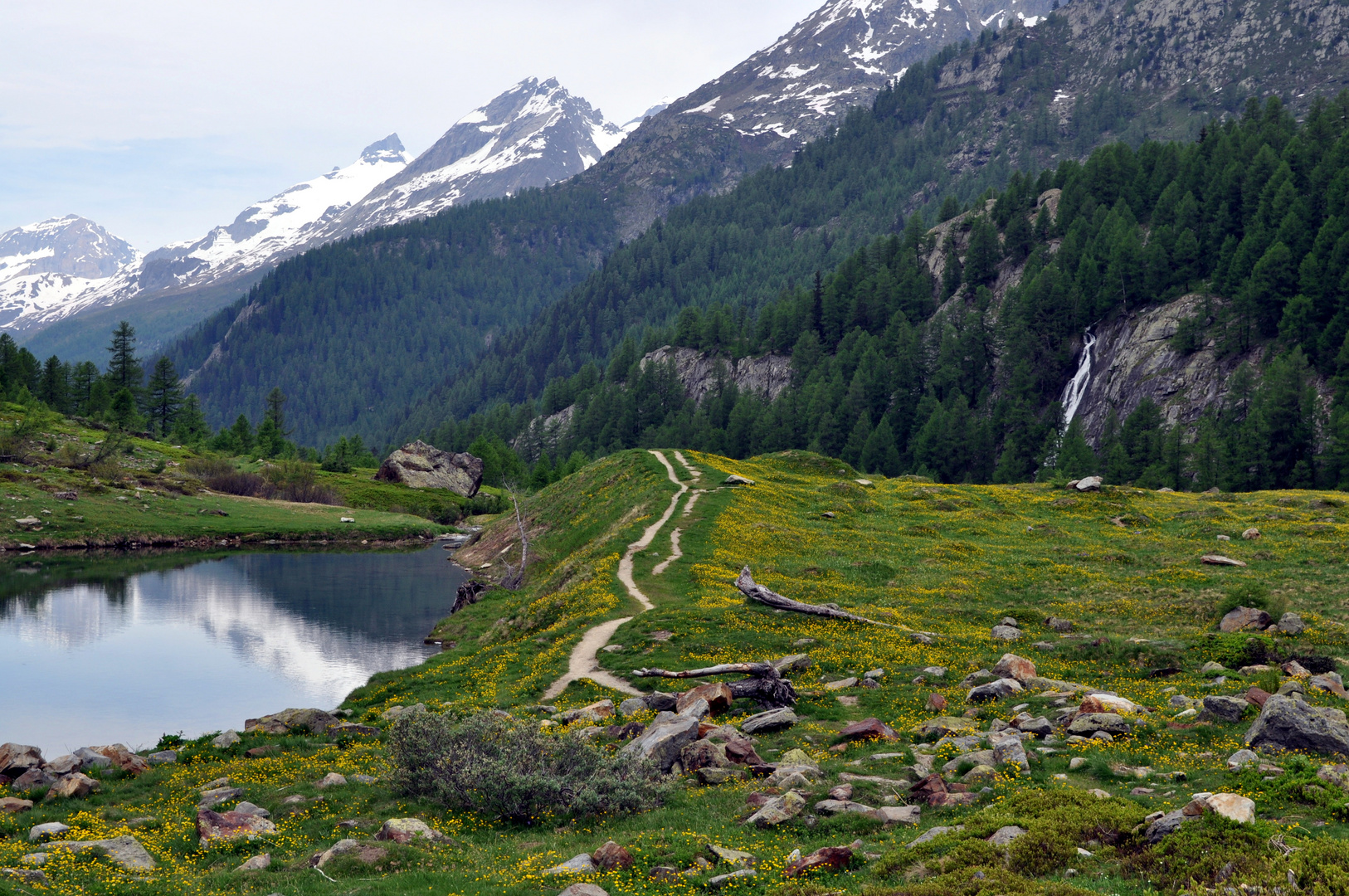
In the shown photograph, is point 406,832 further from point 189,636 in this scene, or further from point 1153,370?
point 1153,370

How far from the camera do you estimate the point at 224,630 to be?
68.8 meters

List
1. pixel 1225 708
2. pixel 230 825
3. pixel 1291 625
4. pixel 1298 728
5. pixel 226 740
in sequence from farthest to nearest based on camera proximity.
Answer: pixel 1291 625 → pixel 226 740 → pixel 1225 708 → pixel 230 825 → pixel 1298 728

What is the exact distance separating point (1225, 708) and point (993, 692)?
6497 millimetres

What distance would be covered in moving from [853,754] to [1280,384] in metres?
123

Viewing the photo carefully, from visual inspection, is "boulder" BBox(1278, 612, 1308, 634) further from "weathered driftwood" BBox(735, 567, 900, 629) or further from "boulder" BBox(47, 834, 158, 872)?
"boulder" BBox(47, 834, 158, 872)

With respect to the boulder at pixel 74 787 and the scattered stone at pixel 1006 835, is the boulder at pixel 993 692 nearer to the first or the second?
the scattered stone at pixel 1006 835

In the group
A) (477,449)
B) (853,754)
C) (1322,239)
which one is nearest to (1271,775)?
(853,754)

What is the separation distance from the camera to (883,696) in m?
28.5

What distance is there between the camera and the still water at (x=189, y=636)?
153 ft

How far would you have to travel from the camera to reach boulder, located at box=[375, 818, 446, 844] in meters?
19.0

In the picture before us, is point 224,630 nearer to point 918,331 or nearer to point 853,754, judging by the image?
point 853,754

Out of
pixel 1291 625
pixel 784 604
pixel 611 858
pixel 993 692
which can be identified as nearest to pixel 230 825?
pixel 611 858

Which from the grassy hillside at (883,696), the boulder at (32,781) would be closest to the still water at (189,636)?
the grassy hillside at (883,696)

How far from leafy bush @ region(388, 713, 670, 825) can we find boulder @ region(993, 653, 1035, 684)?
1397 cm
